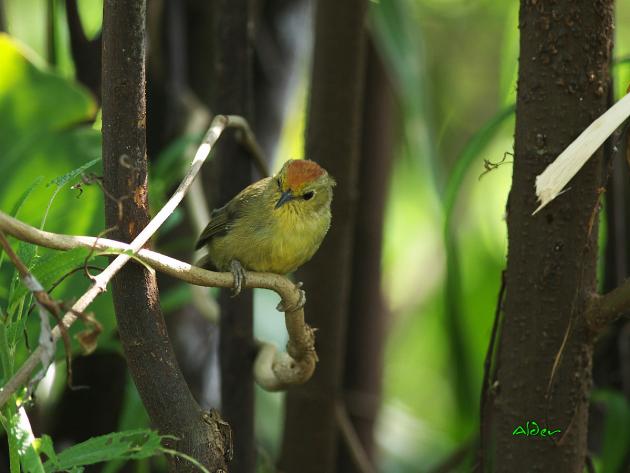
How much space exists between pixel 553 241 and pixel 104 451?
995mm

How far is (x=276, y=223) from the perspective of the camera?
2.71 m

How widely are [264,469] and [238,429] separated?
33 centimetres

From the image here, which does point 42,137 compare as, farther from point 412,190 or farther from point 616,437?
point 412,190

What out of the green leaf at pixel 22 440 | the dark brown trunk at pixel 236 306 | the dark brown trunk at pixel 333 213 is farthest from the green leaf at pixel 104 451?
the dark brown trunk at pixel 333 213

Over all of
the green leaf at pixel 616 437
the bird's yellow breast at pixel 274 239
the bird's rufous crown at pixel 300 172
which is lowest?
the green leaf at pixel 616 437

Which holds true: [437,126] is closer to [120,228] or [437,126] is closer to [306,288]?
[306,288]

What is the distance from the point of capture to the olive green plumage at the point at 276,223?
2627mm

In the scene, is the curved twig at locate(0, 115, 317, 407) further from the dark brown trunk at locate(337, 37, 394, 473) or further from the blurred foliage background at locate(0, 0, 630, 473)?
the dark brown trunk at locate(337, 37, 394, 473)

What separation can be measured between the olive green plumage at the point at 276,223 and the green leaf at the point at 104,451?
123cm

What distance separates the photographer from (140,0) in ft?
4.95

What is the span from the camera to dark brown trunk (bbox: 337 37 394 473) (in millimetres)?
3641

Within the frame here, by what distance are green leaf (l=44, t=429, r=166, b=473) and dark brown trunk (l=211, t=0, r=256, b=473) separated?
102 centimetres

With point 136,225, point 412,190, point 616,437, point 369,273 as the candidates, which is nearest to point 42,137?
point 136,225
